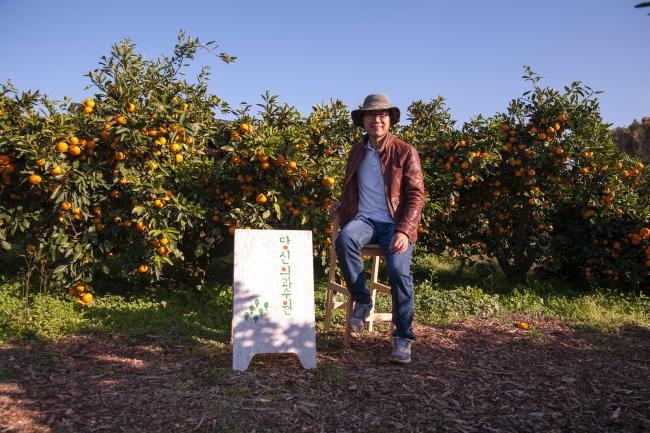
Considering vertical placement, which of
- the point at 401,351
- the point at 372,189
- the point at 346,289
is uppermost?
the point at 372,189

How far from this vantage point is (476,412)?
2.94 metres

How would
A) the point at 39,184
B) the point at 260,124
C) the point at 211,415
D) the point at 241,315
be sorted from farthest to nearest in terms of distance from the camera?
the point at 260,124, the point at 39,184, the point at 241,315, the point at 211,415

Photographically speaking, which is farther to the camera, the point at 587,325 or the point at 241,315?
the point at 587,325

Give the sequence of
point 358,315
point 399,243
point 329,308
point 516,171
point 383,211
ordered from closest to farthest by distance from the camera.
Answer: point 399,243, point 358,315, point 383,211, point 329,308, point 516,171

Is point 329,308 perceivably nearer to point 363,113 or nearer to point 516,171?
point 363,113

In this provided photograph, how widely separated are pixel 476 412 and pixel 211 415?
1.52 m

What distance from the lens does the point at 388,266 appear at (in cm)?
376

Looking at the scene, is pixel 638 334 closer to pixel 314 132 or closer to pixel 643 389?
pixel 643 389

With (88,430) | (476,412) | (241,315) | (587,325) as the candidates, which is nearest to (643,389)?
(476,412)

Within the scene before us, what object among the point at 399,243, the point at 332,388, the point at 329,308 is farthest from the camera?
the point at 329,308

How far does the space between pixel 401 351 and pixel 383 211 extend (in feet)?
3.51

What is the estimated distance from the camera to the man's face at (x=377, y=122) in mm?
3990

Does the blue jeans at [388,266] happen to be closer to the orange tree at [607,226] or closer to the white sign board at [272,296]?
the white sign board at [272,296]

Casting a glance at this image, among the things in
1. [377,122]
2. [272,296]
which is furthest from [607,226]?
[272,296]
